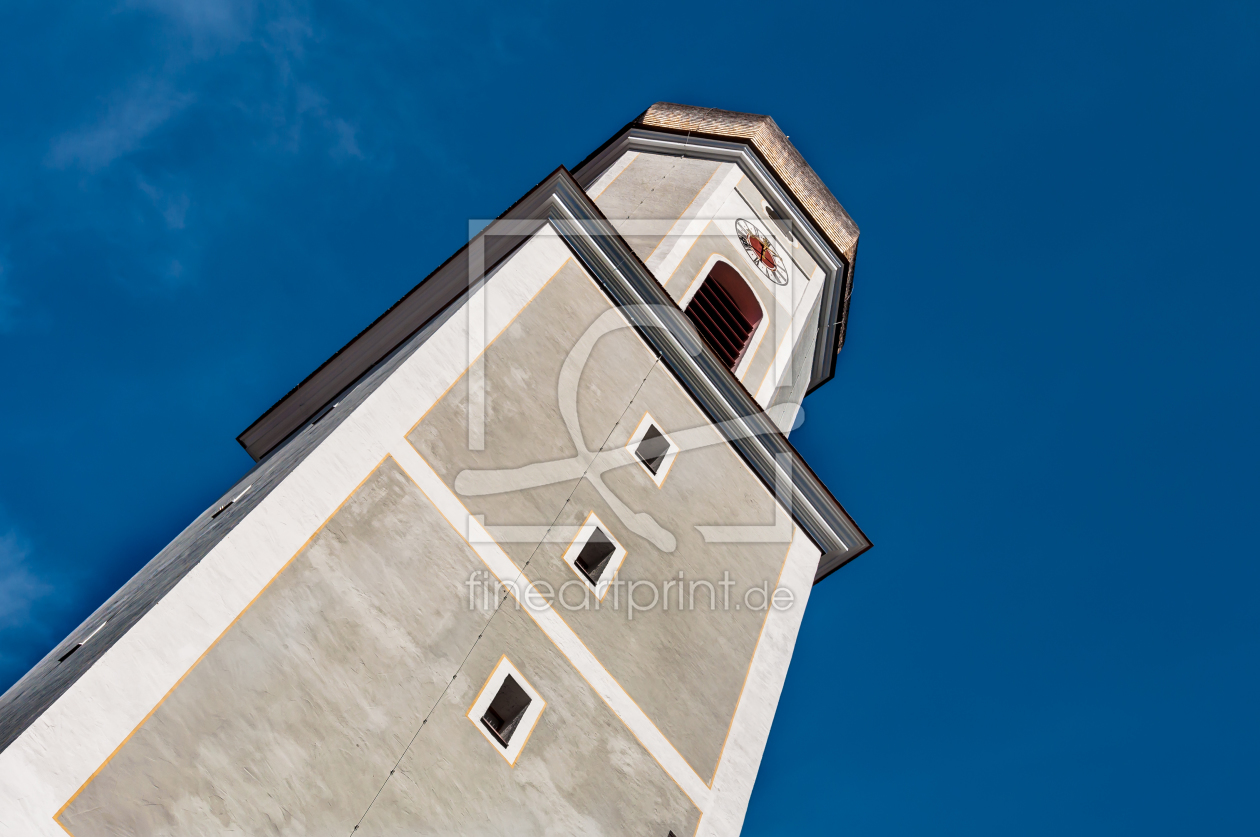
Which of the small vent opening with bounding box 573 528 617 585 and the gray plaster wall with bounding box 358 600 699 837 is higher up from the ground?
the small vent opening with bounding box 573 528 617 585

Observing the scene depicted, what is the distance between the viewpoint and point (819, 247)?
75.0 ft

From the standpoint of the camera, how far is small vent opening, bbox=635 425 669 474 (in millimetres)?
14984

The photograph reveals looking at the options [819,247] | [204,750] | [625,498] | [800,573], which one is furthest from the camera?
[819,247]

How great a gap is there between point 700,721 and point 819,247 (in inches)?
494

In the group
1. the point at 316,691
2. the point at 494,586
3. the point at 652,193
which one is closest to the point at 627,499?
the point at 494,586

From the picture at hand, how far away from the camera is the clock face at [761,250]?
20562 millimetres

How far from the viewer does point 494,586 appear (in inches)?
459

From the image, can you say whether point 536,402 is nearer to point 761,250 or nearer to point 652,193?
point 652,193

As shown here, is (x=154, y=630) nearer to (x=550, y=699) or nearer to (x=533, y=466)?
(x=550, y=699)

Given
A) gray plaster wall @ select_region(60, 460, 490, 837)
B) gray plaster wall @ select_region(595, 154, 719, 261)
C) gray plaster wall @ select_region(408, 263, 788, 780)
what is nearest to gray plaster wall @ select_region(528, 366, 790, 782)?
gray plaster wall @ select_region(408, 263, 788, 780)

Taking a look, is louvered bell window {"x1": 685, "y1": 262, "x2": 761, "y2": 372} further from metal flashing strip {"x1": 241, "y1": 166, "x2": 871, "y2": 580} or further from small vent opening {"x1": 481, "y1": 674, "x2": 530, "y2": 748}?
small vent opening {"x1": 481, "y1": 674, "x2": 530, "y2": 748}

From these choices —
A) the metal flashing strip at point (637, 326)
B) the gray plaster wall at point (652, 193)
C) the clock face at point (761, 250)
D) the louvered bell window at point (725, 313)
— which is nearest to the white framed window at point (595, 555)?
the metal flashing strip at point (637, 326)

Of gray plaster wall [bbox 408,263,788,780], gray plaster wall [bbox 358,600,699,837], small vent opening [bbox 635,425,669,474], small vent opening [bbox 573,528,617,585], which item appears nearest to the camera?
gray plaster wall [bbox 358,600,699,837]

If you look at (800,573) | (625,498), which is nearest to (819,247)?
(800,573)
